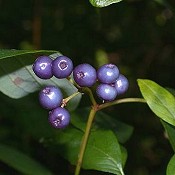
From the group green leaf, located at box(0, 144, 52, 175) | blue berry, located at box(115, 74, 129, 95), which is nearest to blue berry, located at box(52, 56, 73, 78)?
blue berry, located at box(115, 74, 129, 95)

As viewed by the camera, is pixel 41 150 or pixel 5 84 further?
pixel 41 150

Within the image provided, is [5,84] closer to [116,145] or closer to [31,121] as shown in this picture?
[116,145]

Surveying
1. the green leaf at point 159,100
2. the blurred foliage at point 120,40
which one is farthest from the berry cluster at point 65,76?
the blurred foliage at point 120,40

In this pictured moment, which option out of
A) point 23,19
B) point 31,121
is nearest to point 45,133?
point 31,121

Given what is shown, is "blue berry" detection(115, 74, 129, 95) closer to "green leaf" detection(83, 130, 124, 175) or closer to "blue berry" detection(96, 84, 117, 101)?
"blue berry" detection(96, 84, 117, 101)

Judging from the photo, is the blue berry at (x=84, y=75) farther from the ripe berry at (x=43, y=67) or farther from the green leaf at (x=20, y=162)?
the green leaf at (x=20, y=162)

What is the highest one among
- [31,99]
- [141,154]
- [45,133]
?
[31,99]

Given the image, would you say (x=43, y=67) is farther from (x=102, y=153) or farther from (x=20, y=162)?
(x=20, y=162)
